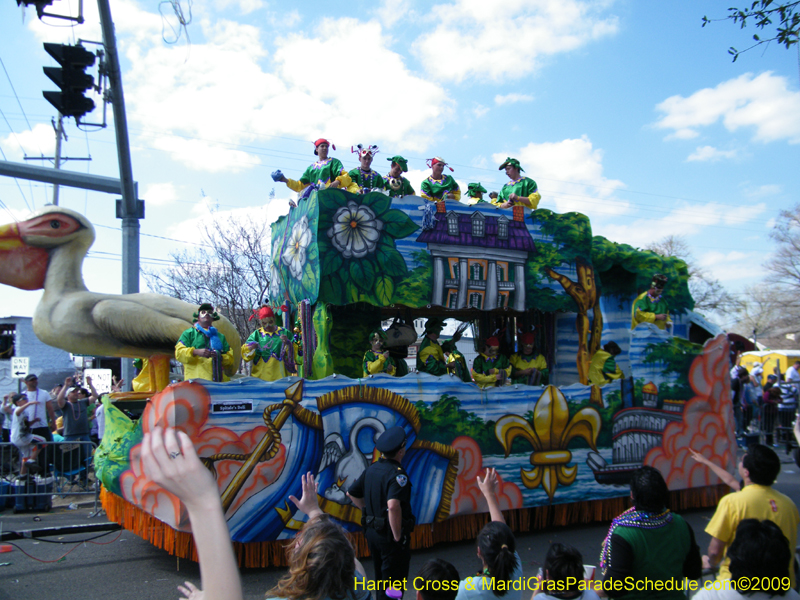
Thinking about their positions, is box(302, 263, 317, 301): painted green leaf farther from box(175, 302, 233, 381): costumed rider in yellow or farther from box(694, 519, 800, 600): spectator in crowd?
box(694, 519, 800, 600): spectator in crowd

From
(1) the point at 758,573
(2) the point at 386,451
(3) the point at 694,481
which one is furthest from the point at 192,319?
(3) the point at 694,481

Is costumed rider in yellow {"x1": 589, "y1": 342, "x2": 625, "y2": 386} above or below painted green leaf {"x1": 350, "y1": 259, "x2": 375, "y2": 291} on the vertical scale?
below

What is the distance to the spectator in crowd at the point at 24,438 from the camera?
8.48 metres

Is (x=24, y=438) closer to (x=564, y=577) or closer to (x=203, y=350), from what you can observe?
(x=203, y=350)

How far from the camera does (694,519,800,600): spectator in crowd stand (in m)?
2.49

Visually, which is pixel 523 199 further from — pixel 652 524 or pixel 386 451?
pixel 652 524

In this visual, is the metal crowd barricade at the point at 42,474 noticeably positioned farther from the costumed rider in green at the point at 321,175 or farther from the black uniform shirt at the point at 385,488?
the black uniform shirt at the point at 385,488

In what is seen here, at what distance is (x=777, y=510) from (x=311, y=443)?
3874 mm

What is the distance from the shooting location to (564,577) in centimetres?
262

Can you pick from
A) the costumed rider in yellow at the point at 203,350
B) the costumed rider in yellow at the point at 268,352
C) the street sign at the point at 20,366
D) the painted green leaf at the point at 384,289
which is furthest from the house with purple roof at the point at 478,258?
the street sign at the point at 20,366

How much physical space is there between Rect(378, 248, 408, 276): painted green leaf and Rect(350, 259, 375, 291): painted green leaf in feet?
0.47

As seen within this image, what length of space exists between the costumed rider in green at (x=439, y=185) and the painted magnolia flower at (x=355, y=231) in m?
1.06

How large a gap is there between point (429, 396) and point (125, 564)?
3.50 metres

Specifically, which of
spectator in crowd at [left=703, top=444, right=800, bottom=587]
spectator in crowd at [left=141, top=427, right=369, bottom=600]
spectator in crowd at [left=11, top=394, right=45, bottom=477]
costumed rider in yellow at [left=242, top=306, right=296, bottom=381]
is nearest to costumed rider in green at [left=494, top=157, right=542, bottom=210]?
costumed rider in yellow at [left=242, top=306, right=296, bottom=381]
